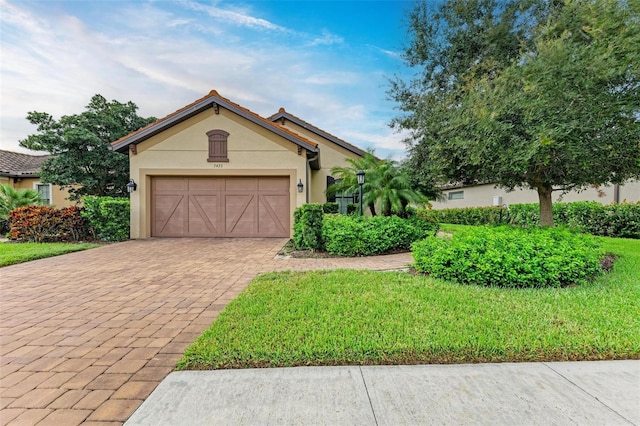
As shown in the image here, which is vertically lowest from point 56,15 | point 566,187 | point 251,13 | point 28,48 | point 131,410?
point 131,410

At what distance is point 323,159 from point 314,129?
1589 millimetres

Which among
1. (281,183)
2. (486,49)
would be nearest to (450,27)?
(486,49)

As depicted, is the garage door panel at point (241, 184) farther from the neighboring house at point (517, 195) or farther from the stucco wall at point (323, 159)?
the neighboring house at point (517, 195)

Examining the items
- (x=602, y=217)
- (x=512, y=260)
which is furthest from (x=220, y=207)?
(x=602, y=217)

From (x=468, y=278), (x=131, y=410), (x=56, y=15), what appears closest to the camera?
(x=131, y=410)

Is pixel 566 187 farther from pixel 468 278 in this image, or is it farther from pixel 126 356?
pixel 126 356

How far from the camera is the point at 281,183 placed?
39.2ft

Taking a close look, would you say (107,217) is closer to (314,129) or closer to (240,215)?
(240,215)

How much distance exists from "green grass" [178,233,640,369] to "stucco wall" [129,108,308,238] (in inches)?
293

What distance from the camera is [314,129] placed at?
15.5 m

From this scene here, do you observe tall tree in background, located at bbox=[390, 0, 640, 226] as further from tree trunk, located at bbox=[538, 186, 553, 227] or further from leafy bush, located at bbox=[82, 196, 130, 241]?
leafy bush, located at bbox=[82, 196, 130, 241]

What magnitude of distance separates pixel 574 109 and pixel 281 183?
8.90 m

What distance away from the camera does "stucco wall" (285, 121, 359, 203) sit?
15.2m

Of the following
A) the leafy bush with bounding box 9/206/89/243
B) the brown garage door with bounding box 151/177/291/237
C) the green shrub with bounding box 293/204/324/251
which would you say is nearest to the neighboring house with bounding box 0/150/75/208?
the leafy bush with bounding box 9/206/89/243
